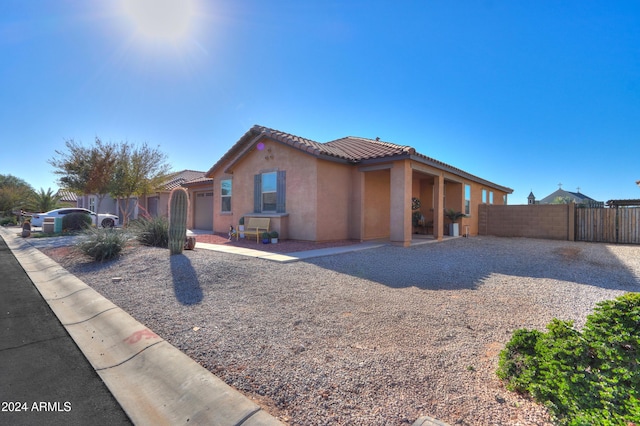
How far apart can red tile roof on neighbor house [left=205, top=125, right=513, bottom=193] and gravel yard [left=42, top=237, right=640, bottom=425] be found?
4.72 m

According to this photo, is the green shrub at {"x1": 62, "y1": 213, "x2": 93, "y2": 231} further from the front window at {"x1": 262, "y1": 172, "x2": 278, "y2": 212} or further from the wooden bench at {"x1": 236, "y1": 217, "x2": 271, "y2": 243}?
the front window at {"x1": 262, "y1": 172, "x2": 278, "y2": 212}

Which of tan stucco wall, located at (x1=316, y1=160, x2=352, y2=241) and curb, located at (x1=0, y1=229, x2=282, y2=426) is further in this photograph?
tan stucco wall, located at (x1=316, y1=160, x2=352, y2=241)

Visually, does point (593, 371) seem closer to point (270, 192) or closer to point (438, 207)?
point (438, 207)

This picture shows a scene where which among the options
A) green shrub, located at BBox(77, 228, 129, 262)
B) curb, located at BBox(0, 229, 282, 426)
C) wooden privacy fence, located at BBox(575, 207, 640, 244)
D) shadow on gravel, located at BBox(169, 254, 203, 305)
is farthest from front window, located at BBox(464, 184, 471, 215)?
curb, located at BBox(0, 229, 282, 426)

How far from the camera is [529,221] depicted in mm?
16688

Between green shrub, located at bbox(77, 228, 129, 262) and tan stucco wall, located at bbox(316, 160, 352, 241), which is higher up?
tan stucco wall, located at bbox(316, 160, 352, 241)

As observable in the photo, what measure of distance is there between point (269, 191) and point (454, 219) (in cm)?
1019

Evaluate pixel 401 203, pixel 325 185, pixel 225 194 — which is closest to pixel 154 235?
pixel 225 194

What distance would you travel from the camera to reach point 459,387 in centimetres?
241

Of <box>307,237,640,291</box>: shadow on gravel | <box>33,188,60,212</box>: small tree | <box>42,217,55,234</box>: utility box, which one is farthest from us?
<box>33,188,60,212</box>: small tree

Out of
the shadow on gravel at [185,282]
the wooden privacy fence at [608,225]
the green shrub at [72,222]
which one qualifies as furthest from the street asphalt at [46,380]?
the wooden privacy fence at [608,225]

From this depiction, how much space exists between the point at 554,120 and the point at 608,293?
1416 cm

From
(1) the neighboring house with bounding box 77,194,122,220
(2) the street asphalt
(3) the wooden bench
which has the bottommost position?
(2) the street asphalt

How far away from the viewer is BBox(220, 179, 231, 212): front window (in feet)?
52.5
